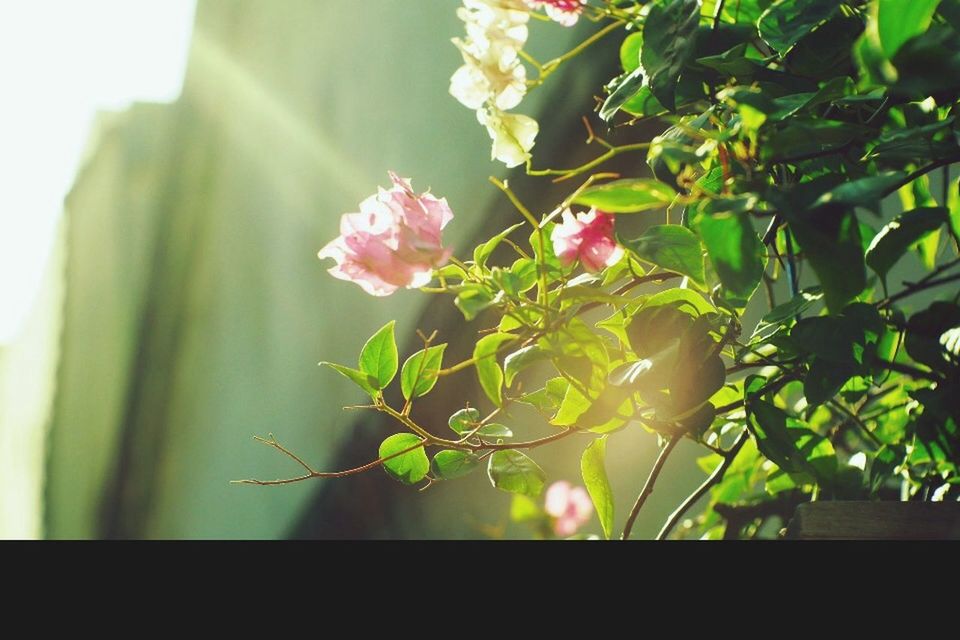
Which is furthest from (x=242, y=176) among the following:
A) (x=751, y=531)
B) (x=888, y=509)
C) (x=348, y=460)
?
(x=888, y=509)

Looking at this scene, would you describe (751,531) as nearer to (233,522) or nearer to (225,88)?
(233,522)

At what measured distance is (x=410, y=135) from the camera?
204 centimetres

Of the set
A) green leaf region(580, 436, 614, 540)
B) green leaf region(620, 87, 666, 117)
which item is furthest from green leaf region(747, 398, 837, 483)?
green leaf region(620, 87, 666, 117)

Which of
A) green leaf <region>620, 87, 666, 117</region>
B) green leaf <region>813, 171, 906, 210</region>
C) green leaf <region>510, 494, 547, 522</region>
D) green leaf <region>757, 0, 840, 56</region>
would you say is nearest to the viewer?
green leaf <region>813, 171, 906, 210</region>

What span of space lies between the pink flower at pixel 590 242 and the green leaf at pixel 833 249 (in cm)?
17

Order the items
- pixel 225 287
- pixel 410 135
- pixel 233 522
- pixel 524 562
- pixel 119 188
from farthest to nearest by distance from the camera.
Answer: pixel 119 188, pixel 225 287, pixel 233 522, pixel 410 135, pixel 524 562

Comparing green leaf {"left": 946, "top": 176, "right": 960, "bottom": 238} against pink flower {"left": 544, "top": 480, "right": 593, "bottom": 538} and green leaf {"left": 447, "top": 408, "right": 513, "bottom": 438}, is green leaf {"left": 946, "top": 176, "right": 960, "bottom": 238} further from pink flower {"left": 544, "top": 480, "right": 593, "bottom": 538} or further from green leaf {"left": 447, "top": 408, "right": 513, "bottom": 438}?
pink flower {"left": 544, "top": 480, "right": 593, "bottom": 538}

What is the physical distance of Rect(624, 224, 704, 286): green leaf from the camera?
43cm

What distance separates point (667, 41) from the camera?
451mm

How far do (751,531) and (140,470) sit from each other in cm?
309

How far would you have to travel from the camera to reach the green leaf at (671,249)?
1.42ft

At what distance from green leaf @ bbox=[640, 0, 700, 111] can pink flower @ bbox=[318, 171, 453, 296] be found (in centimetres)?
15

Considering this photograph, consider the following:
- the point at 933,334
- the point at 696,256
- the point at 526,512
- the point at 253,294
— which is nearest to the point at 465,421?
the point at 696,256

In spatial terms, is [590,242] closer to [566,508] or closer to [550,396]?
[550,396]
